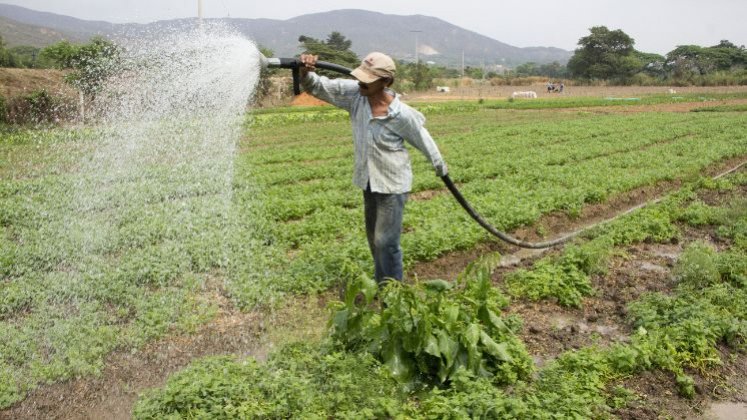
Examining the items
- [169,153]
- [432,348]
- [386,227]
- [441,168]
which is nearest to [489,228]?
[441,168]

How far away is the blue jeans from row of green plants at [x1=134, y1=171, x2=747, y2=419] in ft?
1.58

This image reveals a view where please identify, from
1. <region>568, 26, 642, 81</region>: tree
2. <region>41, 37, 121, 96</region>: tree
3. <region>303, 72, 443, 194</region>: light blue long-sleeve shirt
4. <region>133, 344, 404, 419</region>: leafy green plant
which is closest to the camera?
<region>133, 344, 404, 419</region>: leafy green plant

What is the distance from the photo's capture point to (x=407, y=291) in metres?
4.12

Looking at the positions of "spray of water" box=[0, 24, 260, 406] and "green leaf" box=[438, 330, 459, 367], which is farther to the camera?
"spray of water" box=[0, 24, 260, 406]

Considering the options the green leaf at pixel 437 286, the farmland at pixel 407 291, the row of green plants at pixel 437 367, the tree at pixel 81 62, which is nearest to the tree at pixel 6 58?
the tree at pixel 81 62

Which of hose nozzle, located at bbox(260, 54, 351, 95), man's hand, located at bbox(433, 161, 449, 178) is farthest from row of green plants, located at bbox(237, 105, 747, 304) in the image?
hose nozzle, located at bbox(260, 54, 351, 95)

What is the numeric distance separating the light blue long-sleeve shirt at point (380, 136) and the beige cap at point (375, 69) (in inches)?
12.8

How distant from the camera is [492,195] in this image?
31.8 feet

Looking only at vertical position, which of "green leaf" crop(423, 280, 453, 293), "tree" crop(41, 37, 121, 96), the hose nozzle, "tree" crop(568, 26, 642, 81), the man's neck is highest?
"tree" crop(568, 26, 642, 81)

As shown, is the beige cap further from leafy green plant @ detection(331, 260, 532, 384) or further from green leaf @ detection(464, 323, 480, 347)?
green leaf @ detection(464, 323, 480, 347)

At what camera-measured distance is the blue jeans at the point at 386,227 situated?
5.00 metres

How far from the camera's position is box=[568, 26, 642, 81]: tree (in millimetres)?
79812

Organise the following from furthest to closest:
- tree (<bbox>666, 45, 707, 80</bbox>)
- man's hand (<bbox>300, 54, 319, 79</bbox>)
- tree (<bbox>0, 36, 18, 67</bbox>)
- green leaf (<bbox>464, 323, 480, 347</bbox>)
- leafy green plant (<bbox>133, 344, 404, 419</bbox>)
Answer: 1. tree (<bbox>666, 45, 707, 80</bbox>)
2. tree (<bbox>0, 36, 18, 67</bbox>)
3. man's hand (<bbox>300, 54, 319, 79</bbox>)
4. green leaf (<bbox>464, 323, 480, 347</bbox>)
5. leafy green plant (<bbox>133, 344, 404, 419</bbox>)

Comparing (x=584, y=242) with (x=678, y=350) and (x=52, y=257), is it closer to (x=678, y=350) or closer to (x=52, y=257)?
(x=678, y=350)
